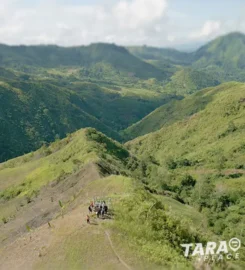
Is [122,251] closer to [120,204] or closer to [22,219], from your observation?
[120,204]

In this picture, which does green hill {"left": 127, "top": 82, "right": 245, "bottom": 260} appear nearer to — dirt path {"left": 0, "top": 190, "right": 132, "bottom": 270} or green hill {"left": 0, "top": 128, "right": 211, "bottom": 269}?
green hill {"left": 0, "top": 128, "right": 211, "bottom": 269}

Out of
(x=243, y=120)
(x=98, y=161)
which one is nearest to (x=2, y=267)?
(x=98, y=161)

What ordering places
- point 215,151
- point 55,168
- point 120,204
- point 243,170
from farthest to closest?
1. point 215,151
2. point 243,170
3. point 55,168
4. point 120,204
